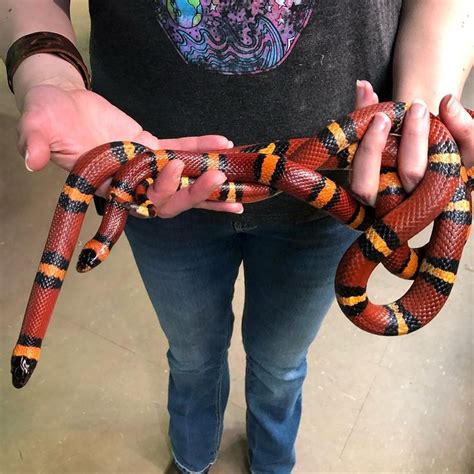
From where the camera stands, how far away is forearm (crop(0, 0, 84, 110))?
4.98 ft

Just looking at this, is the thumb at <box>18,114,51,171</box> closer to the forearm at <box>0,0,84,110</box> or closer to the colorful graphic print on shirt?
the forearm at <box>0,0,84,110</box>

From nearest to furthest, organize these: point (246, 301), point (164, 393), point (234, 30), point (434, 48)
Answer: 1. point (234, 30)
2. point (434, 48)
3. point (246, 301)
4. point (164, 393)

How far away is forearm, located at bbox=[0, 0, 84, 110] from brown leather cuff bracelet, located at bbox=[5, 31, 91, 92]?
0.01 meters

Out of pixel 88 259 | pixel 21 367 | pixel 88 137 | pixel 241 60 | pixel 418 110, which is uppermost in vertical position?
pixel 418 110

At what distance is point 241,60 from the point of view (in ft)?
4.67

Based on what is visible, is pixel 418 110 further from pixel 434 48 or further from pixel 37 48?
pixel 37 48

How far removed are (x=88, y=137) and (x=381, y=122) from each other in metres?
0.81

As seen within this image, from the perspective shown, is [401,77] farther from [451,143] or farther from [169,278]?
[169,278]

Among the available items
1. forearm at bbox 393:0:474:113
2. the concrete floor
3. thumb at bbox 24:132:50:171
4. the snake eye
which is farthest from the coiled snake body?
the concrete floor

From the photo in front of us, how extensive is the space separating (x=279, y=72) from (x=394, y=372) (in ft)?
7.56

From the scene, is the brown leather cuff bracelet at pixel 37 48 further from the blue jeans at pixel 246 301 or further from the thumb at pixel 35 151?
the blue jeans at pixel 246 301

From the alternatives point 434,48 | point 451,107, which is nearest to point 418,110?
point 451,107

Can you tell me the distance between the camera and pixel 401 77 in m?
Result: 1.54

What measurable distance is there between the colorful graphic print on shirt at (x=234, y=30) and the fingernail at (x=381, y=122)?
299 millimetres
